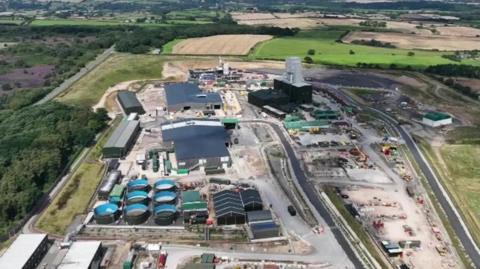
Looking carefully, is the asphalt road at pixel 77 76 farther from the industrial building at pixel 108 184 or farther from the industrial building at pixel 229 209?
the industrial building at pixel 229 209

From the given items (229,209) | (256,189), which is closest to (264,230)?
(229,209)

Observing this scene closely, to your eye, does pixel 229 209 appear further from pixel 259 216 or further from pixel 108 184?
pixel 108 184

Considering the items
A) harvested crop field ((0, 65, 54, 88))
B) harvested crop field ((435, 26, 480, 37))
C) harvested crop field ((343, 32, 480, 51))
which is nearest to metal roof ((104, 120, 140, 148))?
harvested crop field ((0, 65, 54, 88))

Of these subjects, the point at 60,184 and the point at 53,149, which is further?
the point at 53,149

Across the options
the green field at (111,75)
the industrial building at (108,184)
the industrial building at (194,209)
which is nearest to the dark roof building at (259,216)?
the industrial building at (194,209)

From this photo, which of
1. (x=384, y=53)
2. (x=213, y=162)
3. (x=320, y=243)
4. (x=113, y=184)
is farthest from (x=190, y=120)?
(x=384, y=53)

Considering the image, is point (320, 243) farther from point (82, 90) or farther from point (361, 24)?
point (361, 24)
